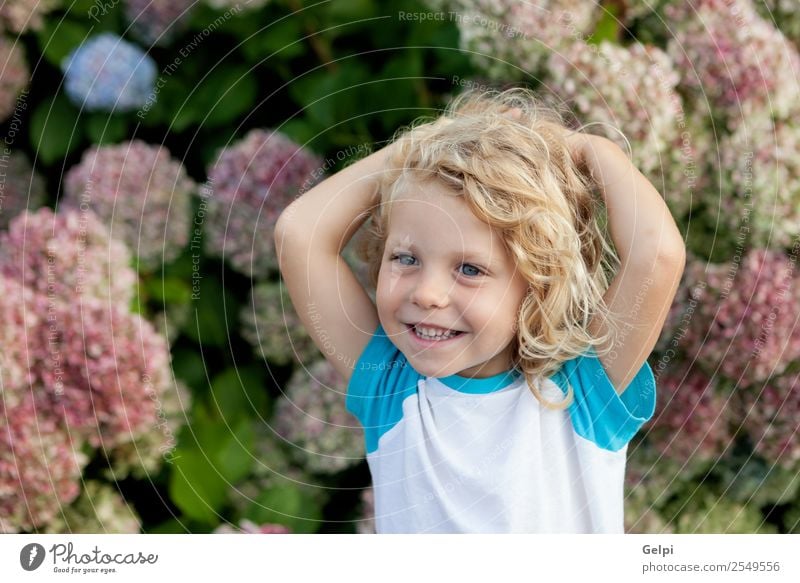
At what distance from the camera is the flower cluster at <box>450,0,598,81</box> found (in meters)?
1.11

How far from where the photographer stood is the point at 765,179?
1.14 metres

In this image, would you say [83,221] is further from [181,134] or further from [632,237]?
[632,237]

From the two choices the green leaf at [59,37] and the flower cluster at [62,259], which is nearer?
the flower cluster at [62,259]

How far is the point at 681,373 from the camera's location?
4.00ft

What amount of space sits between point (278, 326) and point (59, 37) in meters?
0.55

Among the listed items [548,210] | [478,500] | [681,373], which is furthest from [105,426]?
[681,373]

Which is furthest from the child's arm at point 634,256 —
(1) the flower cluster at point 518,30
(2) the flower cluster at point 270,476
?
(2) the flower cluster at point 270,476

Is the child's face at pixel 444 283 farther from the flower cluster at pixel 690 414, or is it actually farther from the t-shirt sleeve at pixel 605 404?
the flower cluster at pixel 690 414

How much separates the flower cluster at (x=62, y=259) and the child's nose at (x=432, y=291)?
0.51 meters

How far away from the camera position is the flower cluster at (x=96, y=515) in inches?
46.6

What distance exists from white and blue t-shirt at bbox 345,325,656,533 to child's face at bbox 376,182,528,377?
58 mm

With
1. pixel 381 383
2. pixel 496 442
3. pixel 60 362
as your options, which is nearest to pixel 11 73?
pixel 60 362

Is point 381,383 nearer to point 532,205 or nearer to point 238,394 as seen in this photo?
point 532,205

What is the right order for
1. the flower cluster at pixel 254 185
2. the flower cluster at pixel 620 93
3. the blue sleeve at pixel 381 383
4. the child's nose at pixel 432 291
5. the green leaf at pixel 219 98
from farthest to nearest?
the green leaf at pixel 219 98 → the flower cluster at pixel 254 185 → the flower cluster at pixel 620 93 → the blue sleeve at pixel 381 383 → the child's nose at pixel 432 291
